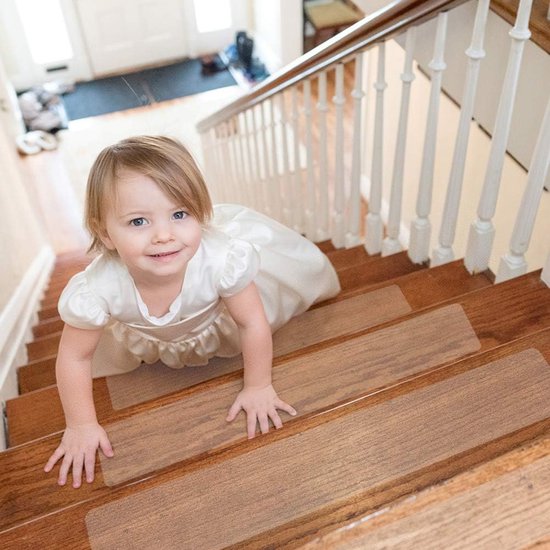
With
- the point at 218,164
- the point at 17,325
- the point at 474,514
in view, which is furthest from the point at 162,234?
the point at 218,164

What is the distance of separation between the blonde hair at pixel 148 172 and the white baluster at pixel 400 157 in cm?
79

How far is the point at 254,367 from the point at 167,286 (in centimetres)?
28

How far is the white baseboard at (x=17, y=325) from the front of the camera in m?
2.02

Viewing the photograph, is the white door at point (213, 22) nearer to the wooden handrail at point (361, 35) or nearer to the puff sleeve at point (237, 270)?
the wooden handrail at point (361, 35)

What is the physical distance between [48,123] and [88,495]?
16.6 feet

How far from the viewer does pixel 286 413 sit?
1375 mm

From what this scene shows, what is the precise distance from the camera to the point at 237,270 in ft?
4.78

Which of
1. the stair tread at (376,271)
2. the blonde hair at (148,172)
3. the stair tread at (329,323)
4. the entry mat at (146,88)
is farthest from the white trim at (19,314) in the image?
the entry mat at (146,88)

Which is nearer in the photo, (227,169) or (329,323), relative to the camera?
(329,323)

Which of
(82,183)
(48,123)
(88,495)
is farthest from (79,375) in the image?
(48,123)

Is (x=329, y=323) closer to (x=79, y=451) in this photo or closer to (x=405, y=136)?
(x=405, y=136)

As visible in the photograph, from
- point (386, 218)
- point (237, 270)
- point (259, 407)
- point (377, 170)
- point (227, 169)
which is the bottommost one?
point (386, 218)

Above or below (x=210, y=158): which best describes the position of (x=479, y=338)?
above

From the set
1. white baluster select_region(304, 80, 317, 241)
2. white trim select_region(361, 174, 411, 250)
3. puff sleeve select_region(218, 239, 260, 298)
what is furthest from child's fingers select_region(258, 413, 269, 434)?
white trim select_region(361, 174, 411, 250)
